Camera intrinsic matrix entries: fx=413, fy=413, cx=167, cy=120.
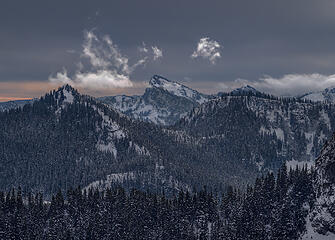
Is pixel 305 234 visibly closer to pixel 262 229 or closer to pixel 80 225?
pixel 262 229

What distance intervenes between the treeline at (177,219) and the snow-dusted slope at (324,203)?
15.3 feet

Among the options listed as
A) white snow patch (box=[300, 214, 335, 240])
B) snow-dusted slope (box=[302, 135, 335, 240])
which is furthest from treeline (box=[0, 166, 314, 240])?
snow-dusted slope (box=[302, 135, 335, 240])

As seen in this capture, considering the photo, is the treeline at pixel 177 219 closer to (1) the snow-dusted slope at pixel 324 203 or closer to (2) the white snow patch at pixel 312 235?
(2) the white snow patch at pixel 312 235

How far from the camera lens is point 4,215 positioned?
184m

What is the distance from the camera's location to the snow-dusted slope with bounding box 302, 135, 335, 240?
6644 inches

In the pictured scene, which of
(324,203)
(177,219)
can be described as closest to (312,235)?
(324,203)

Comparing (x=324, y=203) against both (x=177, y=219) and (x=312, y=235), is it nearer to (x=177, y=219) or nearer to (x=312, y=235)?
(x=312, y=235)

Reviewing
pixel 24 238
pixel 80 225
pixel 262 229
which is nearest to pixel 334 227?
pixel 262 229

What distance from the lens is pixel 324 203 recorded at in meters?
175

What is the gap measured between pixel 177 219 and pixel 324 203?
64.4 m

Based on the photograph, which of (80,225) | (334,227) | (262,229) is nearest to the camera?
(334,227)

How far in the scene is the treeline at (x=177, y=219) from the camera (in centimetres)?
17975

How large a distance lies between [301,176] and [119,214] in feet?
288

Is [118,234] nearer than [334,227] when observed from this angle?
No
